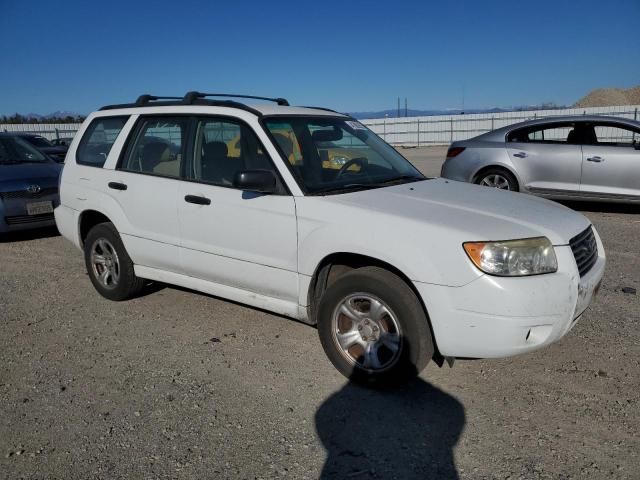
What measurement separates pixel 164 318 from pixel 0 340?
Result: 1.28 metres

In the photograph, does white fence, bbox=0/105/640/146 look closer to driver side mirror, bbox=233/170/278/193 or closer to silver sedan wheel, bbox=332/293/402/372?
driver side mirror, bbox=233/170/278/193

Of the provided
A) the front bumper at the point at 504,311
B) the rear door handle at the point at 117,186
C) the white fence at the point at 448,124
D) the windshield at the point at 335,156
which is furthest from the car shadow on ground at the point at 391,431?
the white fence at the point at 448,124

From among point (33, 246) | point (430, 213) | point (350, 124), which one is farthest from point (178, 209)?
point (33, 246)

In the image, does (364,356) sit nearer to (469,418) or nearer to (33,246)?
(469,418)

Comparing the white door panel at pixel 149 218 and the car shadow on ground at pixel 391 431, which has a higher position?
the white door panel at pixel 149 218

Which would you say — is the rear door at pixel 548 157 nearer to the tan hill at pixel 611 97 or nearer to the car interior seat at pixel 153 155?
the car interior seat at pixel 153 155

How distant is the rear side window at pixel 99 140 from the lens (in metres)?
5.09

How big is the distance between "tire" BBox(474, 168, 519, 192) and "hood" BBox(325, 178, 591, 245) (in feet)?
16.6

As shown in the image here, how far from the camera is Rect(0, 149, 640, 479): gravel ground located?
277 centimetres

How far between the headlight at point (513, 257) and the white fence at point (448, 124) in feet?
94.0

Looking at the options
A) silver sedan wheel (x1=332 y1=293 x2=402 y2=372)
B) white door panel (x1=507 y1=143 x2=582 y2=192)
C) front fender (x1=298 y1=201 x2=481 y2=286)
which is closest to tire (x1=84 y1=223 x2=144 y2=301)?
front fender (x1=298 y1=201 x2=481 y2=286)

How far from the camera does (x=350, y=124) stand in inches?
189

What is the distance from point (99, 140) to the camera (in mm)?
5273

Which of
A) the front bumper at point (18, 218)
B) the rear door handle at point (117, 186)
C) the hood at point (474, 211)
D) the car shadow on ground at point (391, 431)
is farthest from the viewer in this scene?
the front bumper at point (18, 218)
